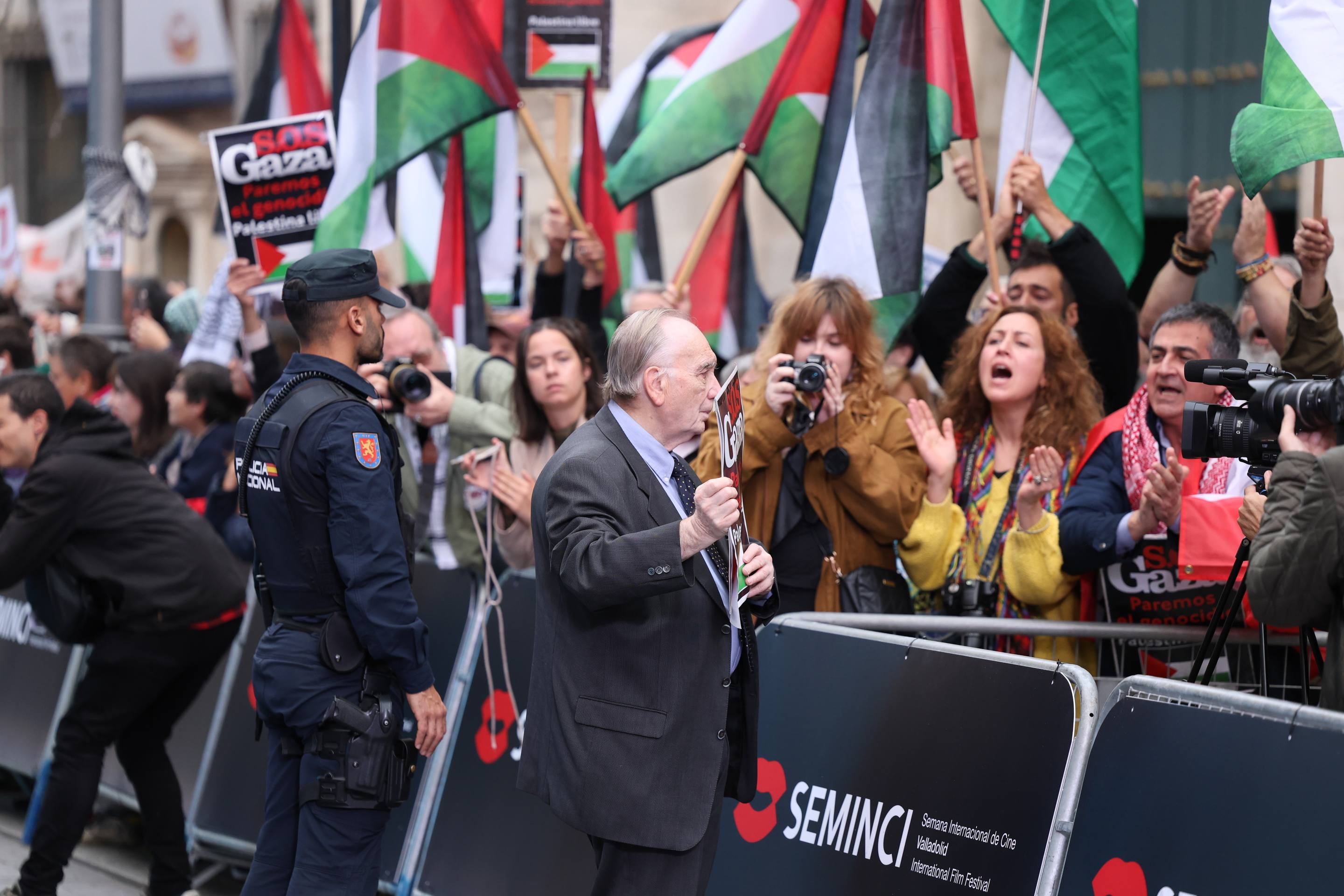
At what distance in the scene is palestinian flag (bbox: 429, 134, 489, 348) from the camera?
777cm

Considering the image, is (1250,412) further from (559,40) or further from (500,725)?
(559,40)

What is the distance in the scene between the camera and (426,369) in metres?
6.15

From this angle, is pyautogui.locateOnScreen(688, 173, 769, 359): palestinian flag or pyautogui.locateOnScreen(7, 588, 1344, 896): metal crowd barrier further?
pyautogui.locateOnScreen(688, 173, 769, 359): palestinian flag

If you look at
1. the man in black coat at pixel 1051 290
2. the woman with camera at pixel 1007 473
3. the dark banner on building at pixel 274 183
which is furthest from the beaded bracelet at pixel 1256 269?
the dark banner on building at pixel 274 183

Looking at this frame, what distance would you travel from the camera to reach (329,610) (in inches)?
164

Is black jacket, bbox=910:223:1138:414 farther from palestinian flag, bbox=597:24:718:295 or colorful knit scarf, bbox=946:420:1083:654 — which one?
palestinian flag, bbox=597:24:718:295

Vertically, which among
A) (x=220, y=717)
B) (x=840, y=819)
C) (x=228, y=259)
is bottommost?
(x=220, y=717)

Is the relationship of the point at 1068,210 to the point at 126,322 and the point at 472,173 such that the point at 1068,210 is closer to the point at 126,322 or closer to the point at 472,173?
Answer: the point at 472,173

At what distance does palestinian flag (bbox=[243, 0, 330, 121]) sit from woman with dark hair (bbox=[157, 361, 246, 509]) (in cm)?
225

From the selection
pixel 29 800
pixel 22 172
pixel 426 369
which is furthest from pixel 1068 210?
pixel 22 172

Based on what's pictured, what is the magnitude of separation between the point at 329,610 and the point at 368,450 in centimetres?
44

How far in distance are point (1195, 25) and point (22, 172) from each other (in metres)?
24.4

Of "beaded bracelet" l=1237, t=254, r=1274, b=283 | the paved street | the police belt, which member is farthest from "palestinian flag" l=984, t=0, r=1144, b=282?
the paved street

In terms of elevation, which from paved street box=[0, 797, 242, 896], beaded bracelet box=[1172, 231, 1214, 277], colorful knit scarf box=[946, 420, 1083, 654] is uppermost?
beaded bracelet box=[1172, 231, 1214, 277]
